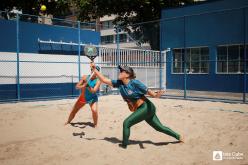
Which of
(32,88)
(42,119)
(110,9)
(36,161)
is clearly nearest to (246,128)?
(36,161)

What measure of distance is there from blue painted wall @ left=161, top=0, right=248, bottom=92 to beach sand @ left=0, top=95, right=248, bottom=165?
312 inches

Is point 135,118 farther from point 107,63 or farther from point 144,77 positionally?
point 144,77

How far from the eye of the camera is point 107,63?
674 inches

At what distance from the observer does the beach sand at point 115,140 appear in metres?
5.00

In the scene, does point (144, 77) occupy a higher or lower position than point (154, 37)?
lower

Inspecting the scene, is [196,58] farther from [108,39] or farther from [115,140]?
[108,39]

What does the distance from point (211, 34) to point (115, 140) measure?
519 inches

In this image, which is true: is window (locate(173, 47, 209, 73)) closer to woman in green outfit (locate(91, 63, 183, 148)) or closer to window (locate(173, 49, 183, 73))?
window (locate(173, 49, 183, 73))

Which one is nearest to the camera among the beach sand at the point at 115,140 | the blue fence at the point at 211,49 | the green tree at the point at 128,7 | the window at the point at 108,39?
the beach sand at the point at 115,140

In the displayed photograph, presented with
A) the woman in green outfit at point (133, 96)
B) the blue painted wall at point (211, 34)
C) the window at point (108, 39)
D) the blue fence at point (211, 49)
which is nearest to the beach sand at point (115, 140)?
the woman in green outfit at point (133, 96)

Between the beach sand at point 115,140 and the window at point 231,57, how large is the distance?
799cm

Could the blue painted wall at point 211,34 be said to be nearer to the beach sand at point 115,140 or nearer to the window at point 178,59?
the window at point 178,59

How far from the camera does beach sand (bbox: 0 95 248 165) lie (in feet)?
16.4

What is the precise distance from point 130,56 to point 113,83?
505 inches
